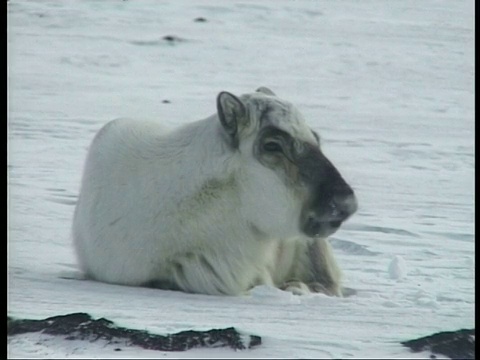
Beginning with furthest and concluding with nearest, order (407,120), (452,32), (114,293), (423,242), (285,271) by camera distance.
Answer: (452,32) < (407,120) < (423,242) < (285,271) < (114,293)

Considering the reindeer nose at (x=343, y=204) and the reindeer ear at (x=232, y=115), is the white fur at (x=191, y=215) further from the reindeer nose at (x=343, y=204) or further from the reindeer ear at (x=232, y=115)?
the reindeer nose at (x=343, y=204)

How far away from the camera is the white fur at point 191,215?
23.2 ft

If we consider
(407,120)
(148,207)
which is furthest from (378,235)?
(407,120)

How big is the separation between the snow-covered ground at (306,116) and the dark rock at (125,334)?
0.30 ft

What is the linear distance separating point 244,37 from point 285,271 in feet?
37.1

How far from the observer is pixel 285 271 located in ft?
24.6

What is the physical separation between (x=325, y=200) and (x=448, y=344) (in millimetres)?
1008

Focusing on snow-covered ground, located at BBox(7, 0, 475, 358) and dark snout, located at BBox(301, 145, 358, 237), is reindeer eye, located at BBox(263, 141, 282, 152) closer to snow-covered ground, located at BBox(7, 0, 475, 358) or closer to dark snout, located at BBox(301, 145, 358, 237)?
dark snout, located at BBox(301, 145, 358, 237)

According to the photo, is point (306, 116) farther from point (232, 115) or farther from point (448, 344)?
point (448, 344)

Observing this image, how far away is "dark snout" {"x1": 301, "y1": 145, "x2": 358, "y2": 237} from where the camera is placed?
6895 millimetres

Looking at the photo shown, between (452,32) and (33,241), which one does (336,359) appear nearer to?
(33,241)

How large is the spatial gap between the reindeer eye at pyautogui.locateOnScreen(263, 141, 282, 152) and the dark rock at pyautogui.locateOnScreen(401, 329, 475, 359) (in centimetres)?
124

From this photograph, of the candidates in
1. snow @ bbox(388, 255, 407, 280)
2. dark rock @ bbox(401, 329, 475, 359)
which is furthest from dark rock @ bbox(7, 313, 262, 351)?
snow @ bbox(388, 255, 407, 280)

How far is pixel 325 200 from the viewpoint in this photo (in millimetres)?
6926
